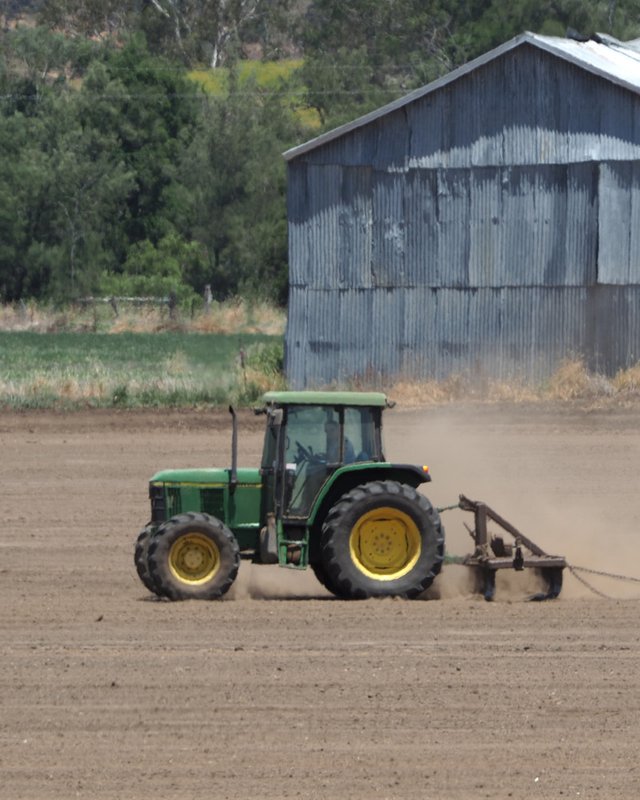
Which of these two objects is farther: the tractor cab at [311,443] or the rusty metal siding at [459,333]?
the rusty metal siding at [459,333]

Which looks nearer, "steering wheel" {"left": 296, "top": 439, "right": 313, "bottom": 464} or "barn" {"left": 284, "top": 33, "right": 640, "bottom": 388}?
"steering wheel" {"left": 296, "top": 439, "right": 313, "bottom": 464}

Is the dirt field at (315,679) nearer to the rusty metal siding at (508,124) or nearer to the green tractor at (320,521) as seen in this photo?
the green tractor at (320,521)

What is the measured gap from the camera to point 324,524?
12250mm

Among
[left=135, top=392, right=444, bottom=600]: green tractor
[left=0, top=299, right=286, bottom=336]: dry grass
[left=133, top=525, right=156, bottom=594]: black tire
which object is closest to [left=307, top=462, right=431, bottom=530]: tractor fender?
[left=135, top=392, right=444, bottom=600]: green tractor

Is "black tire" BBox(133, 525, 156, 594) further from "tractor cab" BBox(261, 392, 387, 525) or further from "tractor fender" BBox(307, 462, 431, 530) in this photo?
"tractor fender" BBox(307, 462, 431, 530)

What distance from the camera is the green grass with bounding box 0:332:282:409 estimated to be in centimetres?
2869

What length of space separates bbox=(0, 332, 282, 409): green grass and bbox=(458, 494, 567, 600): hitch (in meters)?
16.1

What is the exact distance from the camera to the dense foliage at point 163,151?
65.7m

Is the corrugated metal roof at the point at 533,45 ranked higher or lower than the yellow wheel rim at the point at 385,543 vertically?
higher

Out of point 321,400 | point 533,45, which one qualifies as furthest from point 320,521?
point 533,45

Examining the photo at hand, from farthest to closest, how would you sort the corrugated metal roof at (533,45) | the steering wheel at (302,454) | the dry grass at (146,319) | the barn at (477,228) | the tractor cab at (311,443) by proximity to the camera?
the dry grass at (146,319), the barn at (477,228), the corrugated metal roof at (533,45), the steering wheel at (302,454), the tractor cab at (311,443)

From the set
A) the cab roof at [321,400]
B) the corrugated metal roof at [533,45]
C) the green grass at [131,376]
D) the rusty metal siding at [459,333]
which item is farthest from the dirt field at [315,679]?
the corrugated metal roof at [533,45]

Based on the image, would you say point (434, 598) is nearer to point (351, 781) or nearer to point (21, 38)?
point (351, 781)

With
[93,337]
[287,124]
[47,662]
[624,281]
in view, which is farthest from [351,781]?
[287,124]
